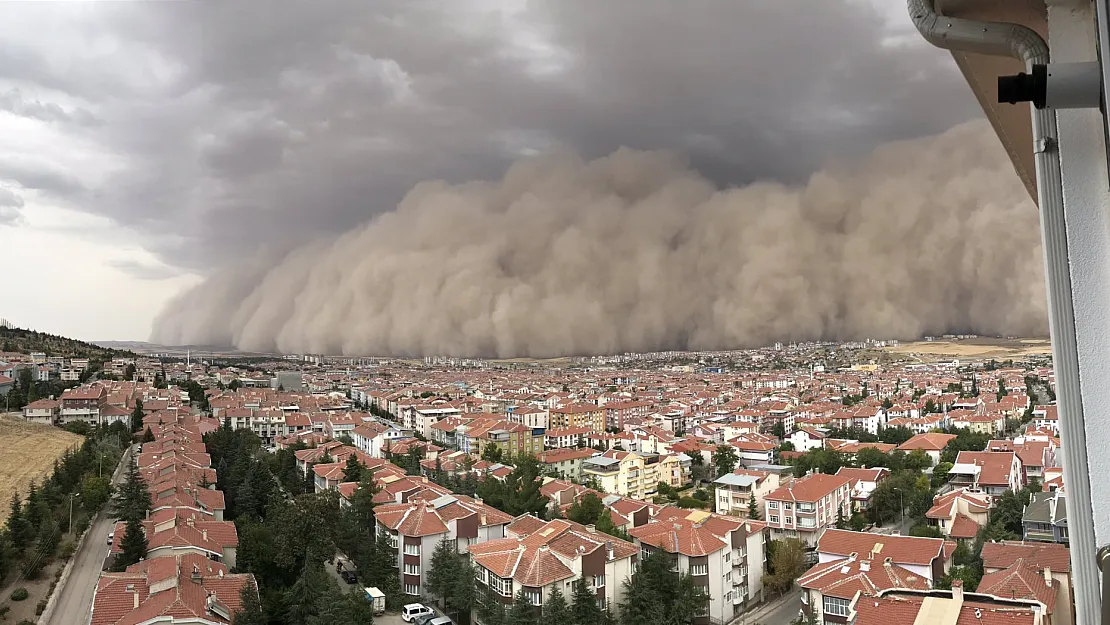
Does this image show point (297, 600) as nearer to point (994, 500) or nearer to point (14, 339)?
point (994, 500)

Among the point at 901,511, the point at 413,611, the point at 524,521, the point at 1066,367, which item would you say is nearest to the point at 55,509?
the point at 413,611

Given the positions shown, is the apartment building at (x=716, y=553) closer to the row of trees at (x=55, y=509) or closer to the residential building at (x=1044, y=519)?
the residential building at (x=1044, y=519)

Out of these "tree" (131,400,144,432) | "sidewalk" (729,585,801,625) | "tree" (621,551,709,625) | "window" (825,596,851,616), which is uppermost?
"tree" (131,400,144,432)

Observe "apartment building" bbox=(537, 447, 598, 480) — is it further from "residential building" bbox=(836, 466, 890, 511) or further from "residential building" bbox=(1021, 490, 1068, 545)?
"residential building" bbox=(1021, 490, 1068, 545)

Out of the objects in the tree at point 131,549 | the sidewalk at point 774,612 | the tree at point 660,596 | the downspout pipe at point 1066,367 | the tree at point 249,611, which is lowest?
the sidewalk at point 774,612

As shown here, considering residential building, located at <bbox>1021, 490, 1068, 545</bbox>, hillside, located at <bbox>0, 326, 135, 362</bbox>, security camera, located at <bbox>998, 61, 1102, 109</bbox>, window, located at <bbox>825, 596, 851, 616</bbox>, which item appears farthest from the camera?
hillside, located at <bbox>0, 326, 135, 362</bbox>

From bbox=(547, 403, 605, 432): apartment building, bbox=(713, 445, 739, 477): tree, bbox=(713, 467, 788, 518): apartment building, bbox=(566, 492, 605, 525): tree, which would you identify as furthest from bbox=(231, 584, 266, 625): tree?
bbox=(547, 403, 605, 432): apartment building

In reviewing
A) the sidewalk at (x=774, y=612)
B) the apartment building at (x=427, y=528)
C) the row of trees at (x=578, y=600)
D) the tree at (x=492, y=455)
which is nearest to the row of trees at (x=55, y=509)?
the apartment building at (x=427, y=528)
